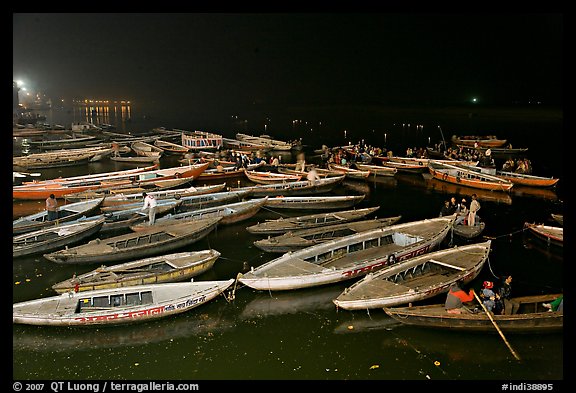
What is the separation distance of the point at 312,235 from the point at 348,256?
8.53ft

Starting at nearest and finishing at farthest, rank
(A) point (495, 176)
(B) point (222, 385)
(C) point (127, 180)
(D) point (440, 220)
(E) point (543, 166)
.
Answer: (B) point (222, 385)
(D) point (440, 220)
(C) point (127, 180)
(A) point (495, 176)
(E) point (543, 166)

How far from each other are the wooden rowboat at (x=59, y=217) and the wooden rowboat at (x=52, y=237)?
651 millimetres

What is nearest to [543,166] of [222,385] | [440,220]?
[440,220]

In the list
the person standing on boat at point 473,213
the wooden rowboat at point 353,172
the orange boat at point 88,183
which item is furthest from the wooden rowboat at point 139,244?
the wooden rowboat at point 353,172

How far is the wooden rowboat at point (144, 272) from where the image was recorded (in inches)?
618

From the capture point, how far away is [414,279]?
17094 millimetres

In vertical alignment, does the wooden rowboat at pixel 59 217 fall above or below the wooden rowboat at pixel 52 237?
above

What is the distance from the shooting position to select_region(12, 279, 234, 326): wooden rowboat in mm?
14078

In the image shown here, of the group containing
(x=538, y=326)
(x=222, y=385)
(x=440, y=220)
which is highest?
(x=440, y=220)

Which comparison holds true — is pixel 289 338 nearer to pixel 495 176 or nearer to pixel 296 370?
pixel 296 370

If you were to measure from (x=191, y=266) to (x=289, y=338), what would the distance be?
544 cm

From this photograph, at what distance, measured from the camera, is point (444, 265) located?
17500 mm

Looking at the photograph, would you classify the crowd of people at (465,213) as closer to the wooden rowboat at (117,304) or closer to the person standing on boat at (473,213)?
the person standing on boat at (473,213)

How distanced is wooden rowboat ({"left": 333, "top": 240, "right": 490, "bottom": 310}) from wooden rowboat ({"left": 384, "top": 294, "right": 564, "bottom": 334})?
96 centimetres
